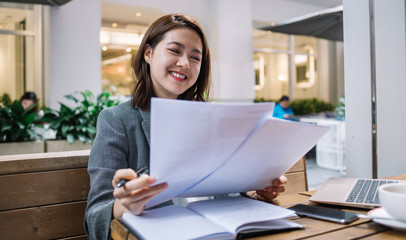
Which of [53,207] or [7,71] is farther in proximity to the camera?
[7,71]

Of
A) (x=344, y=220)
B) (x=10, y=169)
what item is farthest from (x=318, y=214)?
(x=10, y=169)

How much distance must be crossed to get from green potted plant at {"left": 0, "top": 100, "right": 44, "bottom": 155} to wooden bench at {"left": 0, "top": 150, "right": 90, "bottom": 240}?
1887 millimetres

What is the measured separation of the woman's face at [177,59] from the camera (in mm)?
1088

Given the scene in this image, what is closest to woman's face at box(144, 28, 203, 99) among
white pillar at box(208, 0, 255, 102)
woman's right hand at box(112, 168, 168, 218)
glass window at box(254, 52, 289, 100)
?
woman's right hand at box(112, 168, 168, 218)

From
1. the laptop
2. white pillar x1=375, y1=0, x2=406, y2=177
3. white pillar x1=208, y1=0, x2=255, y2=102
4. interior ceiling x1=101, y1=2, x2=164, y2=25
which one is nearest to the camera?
the laptop

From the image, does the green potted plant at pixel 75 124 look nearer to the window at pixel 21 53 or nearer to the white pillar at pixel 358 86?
the white pillar at pixel 358 86

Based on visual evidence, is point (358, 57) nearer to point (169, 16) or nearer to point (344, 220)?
point (169, 16)

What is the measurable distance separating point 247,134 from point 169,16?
0.67 metres

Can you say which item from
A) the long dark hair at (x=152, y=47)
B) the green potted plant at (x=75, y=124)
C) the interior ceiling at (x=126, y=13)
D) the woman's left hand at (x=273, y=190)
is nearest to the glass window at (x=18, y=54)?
the interior ceiling at (x=126, y=13)

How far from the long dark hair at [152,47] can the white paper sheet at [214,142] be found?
492 millimetres

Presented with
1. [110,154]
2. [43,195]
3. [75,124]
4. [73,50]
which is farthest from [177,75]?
[73,50]

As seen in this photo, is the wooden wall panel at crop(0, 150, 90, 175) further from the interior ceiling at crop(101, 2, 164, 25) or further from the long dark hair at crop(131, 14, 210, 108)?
the interior ceiling at crop(101, 2, 164, 25)

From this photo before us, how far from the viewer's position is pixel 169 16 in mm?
1158

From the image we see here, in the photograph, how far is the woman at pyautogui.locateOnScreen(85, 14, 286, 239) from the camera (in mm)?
880
